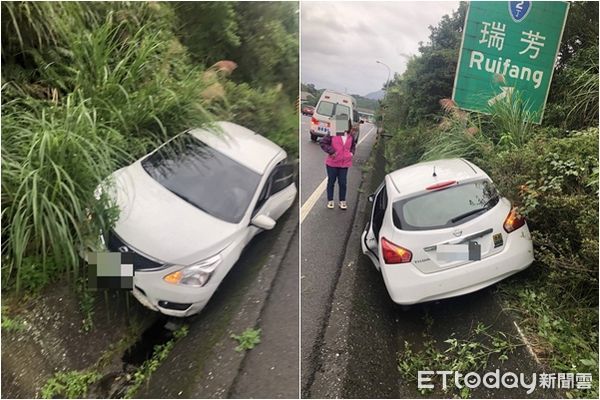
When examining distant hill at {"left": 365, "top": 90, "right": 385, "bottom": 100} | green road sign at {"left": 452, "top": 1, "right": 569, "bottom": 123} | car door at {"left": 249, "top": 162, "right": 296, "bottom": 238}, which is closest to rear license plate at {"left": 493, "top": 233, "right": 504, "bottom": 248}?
green road sign at {"left": 452, "top": 1, "right": 569, "bottom": 123}

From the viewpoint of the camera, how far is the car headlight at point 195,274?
1877 millimetres

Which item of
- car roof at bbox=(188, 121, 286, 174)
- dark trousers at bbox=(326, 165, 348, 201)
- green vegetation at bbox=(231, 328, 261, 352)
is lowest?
green vegetation at bbox=(231, 328, 261, 352)

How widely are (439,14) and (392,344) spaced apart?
1.54 m

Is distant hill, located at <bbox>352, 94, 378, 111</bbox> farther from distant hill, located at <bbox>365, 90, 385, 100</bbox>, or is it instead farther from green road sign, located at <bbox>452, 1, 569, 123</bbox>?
green road sign, located at <bbox>452, 1, 569, 123</bbox>

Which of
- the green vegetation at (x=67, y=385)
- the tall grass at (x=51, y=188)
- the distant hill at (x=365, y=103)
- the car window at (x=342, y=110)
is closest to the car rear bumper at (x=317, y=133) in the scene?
the car window at (x=342, y=110)

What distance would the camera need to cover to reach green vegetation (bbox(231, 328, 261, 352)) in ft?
6.28

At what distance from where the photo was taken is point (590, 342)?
6.43 ft

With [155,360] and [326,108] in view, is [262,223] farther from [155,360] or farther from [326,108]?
[155,360]

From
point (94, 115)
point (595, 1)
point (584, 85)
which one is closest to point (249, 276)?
point (94, 115)

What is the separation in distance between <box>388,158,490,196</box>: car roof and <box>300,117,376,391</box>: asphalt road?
19 centimetres

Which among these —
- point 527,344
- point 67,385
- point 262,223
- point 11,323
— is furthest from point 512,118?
point 11,323

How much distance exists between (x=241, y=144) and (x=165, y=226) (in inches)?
20.2

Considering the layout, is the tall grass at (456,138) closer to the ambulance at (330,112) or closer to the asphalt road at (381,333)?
the ambulance at (330,112)

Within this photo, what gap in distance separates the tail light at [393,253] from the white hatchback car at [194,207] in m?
0.47
